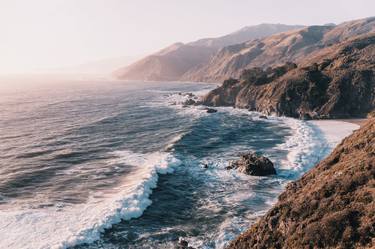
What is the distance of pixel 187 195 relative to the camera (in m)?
31.8

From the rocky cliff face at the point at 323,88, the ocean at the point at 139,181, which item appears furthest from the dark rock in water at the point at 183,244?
the rocky cliff face at the point at 323,88

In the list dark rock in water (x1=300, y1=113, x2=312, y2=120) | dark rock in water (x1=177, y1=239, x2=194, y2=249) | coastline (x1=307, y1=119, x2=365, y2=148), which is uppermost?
dark rock in water (x1=300, y1=113, x2=312, y2=120)

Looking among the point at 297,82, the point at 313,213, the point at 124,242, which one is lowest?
the point at 124,242

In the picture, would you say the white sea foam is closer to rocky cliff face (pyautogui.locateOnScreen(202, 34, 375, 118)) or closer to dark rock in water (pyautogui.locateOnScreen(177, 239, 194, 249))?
dark rock in water (pyautogui.locateOnScreen(177, 239, 194, 249))

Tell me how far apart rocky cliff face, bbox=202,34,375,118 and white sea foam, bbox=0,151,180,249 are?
53.0 meters

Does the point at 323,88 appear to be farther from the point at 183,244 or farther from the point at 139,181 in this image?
the point at 183,244

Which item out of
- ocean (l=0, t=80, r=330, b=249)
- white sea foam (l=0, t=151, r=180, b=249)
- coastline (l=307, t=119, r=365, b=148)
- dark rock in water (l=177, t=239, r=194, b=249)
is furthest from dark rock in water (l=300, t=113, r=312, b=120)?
dark rock in water (l=177, t=239, r=194, b=249)

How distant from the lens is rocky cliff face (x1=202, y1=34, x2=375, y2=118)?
75.1 metres

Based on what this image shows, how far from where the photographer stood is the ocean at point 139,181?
24656 mm

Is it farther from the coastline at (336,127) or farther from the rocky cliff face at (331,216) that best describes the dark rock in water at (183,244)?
the coastline at (336,127)

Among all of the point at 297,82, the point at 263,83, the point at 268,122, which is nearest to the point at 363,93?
the point at 297,82

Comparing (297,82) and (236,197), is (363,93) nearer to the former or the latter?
(297,82)

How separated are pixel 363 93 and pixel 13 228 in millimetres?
71552

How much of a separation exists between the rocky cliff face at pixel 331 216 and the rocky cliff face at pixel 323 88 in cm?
5898
